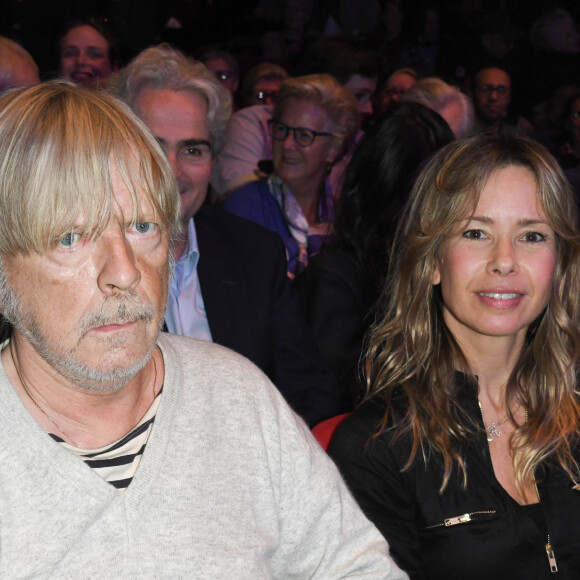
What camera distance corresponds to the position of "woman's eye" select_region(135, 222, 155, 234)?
1.39 meters

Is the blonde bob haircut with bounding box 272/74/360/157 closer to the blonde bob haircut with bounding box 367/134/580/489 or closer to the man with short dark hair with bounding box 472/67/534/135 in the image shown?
the blonde bob haircut with bounding box 367/134/580/489

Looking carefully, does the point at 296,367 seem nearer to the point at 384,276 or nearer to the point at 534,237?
the point at 384,276

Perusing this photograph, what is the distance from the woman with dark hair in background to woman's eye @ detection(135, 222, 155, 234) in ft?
4.00

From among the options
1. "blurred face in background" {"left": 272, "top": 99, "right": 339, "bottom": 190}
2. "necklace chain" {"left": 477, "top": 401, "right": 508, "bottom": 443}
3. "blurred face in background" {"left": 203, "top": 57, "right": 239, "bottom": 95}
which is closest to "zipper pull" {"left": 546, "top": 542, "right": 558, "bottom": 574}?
"necklace chain" {"left": 477, "top": 401, "right": 508, "bottom": 443}

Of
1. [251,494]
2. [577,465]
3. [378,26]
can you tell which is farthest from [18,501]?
[378,26]

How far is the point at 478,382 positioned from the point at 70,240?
3.59ft

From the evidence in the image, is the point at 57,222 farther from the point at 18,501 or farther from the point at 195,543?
the point at 195,543

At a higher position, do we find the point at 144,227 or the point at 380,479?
the point at 144,227

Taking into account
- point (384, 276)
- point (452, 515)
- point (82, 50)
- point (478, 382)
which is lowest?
point (452, 515)

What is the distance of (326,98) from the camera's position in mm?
3611

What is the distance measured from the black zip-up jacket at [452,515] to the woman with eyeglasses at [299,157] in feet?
5.73

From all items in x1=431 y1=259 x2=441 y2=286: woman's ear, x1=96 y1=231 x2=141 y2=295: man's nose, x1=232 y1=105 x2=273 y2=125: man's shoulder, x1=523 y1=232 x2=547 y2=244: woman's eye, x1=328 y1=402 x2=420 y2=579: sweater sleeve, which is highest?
x1=232 y1=105 x2=273 y2=125: man's shoulder

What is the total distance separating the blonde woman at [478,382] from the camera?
5.80ft

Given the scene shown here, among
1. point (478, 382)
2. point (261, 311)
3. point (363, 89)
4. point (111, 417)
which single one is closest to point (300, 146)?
point (261, 311)
